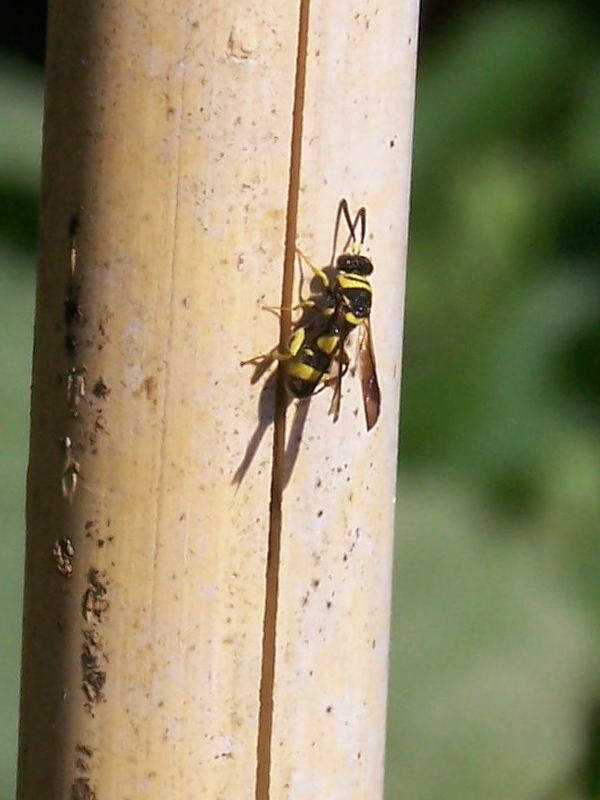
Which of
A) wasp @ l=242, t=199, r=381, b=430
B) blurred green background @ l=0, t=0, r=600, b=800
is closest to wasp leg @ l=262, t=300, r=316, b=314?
wasp @ l=242, t=199, r=381, b=430

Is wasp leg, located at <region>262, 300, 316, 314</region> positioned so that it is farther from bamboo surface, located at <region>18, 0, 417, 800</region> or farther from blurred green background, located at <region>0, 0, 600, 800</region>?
blurred green background, located at <region>0, 0, 600, 800</region>

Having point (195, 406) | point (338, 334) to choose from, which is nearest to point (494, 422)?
point (338, 334)

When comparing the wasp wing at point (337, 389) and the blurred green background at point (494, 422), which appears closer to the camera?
the wasp wing at point (337, 389)

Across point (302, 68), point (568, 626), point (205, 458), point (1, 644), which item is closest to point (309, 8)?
point (302, 68)

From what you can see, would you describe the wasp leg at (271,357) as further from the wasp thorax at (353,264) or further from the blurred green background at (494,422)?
the blurred green background at (494,422)

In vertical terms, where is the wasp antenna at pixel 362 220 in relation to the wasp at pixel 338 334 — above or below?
above

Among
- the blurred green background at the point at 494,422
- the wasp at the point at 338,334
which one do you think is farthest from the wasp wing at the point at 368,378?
the blurred green background at the point at 494,422

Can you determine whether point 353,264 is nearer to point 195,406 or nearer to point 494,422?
point 195,406
